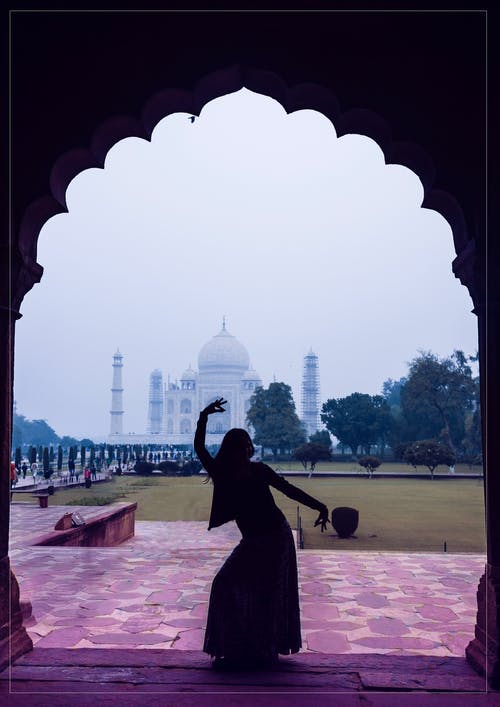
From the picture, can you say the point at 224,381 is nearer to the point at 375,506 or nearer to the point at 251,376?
the point at 251,376

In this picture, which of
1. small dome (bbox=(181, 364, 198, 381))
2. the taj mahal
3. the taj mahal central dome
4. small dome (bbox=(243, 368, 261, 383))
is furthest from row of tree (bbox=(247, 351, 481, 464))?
small dome (bbox=(181, 364, 198, 381))

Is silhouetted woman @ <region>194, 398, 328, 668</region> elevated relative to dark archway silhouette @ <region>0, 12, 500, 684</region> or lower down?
lower down

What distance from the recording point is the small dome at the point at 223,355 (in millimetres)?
83688

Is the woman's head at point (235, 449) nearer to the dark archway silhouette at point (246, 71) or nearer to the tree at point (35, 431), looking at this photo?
the dark archway silhouette at point (246, 71)

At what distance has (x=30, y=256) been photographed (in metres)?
4.06

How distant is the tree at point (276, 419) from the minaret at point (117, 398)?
2278 inches

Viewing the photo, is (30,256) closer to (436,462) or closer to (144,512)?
(144,512)

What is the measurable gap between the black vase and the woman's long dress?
26.9 ft

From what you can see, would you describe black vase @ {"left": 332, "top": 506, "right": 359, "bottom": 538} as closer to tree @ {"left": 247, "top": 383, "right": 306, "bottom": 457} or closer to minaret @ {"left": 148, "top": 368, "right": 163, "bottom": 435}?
tree @ {"left": 247, "top": 383, "right": 306, "bottom": 457}

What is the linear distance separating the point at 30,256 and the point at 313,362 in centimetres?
8595

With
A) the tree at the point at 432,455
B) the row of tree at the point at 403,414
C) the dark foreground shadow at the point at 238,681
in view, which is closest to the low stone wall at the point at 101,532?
the dark foreground shadow at the point at 238,681

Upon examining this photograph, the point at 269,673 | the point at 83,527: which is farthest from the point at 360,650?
the point at 83,527

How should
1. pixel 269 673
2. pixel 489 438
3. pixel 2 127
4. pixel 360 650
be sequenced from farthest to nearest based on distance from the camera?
1. pixel 360 650
2. pixel 2 127
3. pixel 489 438
4. pixel 269 673

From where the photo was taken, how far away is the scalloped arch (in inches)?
156
